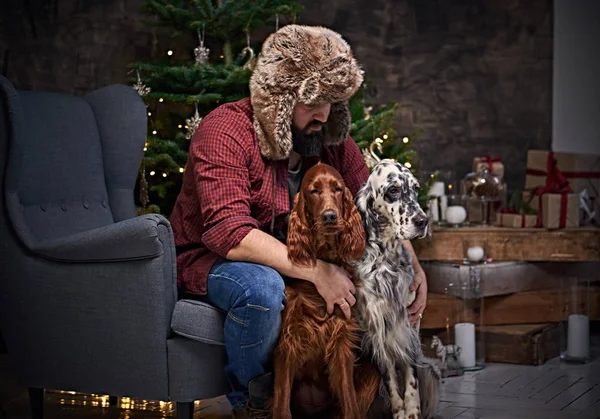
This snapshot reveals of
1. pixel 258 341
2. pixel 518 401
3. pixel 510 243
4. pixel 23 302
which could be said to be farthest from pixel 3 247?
pixel 510 243

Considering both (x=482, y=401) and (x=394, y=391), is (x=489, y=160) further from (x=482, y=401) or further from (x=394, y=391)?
(x=394, y=391)

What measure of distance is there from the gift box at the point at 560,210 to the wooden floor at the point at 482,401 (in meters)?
0.79

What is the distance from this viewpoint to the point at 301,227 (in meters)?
2.66

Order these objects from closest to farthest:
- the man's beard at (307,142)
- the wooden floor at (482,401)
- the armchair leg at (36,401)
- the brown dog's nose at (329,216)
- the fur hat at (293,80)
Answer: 1. the brown dog's nose at (329,216)
2. the fur hat at (293,80)
3. the man's beard at (307,142)
4. the armchair leg at (36,401)
5. the wooden floor at (482,401)

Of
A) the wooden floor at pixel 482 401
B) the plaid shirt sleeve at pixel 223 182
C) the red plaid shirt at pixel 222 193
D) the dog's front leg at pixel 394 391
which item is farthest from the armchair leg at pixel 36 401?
the dog's front leg at pixel 394 391

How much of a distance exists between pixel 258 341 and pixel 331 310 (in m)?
0.24

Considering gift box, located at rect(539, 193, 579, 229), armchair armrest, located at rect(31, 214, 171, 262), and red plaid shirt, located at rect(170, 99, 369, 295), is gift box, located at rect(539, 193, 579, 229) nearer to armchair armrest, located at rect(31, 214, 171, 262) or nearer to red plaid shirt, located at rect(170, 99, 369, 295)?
red plaid shirt, located at rect(170, 99, 369, 295)

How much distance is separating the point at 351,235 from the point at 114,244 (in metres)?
0.74

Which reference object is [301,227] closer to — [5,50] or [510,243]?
[510,243]

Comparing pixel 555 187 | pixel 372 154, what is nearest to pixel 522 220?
pixel 555 187

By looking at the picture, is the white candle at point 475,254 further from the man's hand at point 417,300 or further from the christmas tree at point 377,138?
the man's hand at point 417,300

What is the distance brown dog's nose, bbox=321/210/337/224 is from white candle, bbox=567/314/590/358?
228 cm

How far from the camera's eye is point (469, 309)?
4418 millimetres

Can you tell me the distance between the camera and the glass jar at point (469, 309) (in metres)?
4.36
